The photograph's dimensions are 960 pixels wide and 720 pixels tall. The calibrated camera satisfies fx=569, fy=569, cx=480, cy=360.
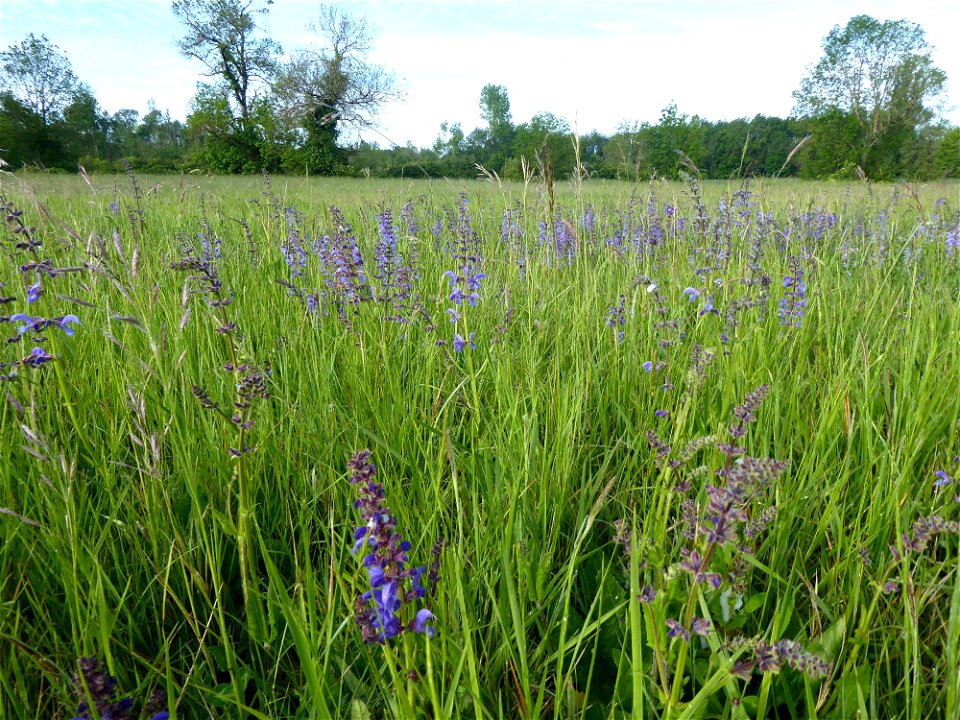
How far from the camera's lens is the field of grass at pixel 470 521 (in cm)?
100

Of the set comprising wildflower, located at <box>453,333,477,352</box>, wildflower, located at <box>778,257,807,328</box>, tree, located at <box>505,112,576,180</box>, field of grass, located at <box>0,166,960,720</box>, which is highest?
tree, located at <box>505,112,576,180</box>

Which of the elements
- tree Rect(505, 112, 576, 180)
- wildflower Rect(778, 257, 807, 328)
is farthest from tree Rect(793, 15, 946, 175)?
wildflower Rect(778, 257, 807, 328)

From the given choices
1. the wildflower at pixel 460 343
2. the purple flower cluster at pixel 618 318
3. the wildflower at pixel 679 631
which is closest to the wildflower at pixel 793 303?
the purple flower cluster at pixel 618 318

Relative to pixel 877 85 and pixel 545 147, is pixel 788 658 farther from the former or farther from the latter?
pixel 877 85

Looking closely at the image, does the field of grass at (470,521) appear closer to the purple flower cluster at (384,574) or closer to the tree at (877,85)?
the purple flower cluster at (384,574)

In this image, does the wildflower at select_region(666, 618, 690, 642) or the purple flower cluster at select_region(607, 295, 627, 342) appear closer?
the wildflower at select_region(666, 618, 690, 642)

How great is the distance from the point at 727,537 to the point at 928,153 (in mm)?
29162

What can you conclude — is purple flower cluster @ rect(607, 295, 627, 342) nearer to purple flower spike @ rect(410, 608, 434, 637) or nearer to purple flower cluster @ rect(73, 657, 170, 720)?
purple flower spike @ rect(410, 608, 434, 637)

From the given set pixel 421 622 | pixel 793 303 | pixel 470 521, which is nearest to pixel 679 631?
pixel 421 622

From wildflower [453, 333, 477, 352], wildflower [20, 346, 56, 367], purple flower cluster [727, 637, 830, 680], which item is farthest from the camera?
wildflower [453, 333, 477, 352]

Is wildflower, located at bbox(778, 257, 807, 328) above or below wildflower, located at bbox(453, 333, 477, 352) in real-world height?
above

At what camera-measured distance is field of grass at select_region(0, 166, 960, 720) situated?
3.28 ft

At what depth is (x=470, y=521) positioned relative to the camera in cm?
147

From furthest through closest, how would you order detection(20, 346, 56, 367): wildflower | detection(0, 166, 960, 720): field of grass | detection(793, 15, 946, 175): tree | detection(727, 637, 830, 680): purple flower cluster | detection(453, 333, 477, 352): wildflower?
1. detection(793, 15, 946, 175): tree
2. detection(453, 333, 477, 352): wildflower
3. detection(20, 346, 56, 367): wildflower
4. detection(0, 166, 960, 720): field of grass
5. detection(727, 637, 830, 680): purple flower cluster
